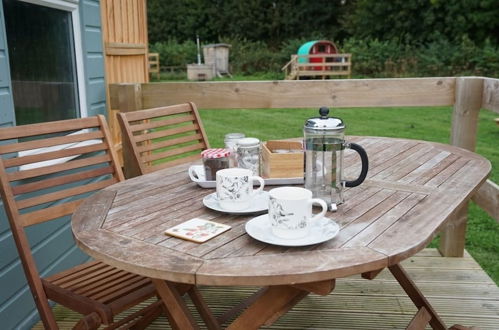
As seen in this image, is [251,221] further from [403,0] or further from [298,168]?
[403,0]

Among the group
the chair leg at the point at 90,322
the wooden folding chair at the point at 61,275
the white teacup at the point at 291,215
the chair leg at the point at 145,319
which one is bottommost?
the chair leg at the point at 145,319

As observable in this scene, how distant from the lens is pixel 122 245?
48.0 inches

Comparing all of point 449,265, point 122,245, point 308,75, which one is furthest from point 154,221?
point 308,75

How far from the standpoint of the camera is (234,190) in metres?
1.41

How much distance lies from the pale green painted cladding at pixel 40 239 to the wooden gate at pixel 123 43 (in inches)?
8.0

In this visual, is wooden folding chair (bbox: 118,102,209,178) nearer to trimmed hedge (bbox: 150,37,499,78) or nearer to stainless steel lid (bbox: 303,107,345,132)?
stainless steel lid (bbox: 303,107,345,132)

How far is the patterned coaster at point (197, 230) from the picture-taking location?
49.1 inches

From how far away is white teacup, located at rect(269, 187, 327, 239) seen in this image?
1.17 meters

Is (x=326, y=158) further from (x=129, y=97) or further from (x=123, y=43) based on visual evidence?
(x=123, y=43)

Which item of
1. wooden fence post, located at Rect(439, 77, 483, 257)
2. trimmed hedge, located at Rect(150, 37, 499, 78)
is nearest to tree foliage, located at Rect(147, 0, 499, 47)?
trimmed hedge, located at Rect(150, 37, 499, 78)

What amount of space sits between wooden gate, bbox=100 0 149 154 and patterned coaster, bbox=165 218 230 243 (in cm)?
243

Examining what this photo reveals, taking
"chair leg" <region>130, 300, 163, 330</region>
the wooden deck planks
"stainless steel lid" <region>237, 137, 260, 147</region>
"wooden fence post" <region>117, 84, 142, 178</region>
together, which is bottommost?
the wooden deck planks

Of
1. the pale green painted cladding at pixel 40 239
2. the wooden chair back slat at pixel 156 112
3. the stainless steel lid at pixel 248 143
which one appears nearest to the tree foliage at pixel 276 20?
the pale green painted cladding at pixel 40 239

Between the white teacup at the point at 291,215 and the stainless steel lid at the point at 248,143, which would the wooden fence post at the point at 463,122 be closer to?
the stainless steel lid at the point at 248,143
